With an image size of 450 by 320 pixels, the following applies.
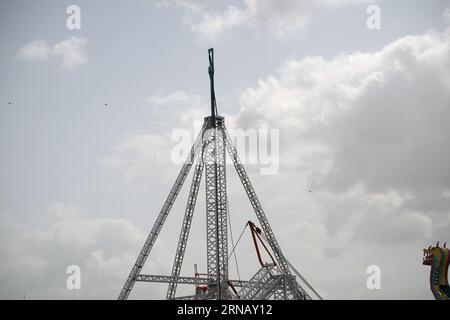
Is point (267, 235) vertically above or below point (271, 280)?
above

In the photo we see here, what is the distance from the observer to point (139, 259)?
112250 millimetres

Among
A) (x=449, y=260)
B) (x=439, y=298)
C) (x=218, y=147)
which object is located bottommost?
(x=439, y=298)

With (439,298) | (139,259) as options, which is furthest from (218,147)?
(439,298)
